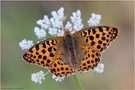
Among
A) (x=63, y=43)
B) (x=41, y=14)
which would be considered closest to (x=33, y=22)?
(x=41, y=14)

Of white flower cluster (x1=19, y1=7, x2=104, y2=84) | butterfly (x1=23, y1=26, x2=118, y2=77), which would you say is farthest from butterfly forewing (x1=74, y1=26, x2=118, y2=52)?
white flower cluster (x1=19, y1=7, x2=104, y2=84)

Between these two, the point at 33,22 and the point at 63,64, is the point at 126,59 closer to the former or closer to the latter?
the point at 33,22

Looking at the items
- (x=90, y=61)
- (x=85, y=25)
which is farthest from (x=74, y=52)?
(x=85, y=25)

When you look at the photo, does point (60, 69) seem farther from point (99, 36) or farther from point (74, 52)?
point (99, 36)

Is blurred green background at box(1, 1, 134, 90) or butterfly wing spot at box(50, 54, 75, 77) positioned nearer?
butterfly wing spot at box(50, 54, 75, 77)

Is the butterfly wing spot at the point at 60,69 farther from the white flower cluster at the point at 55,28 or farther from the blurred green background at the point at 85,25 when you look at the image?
the blurred green background at the point at 85,25

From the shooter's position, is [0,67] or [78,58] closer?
[78,58]

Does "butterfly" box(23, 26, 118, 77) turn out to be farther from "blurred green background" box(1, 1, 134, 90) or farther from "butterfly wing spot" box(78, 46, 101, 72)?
"blurred green background" box(1, 1, 134, 90)
